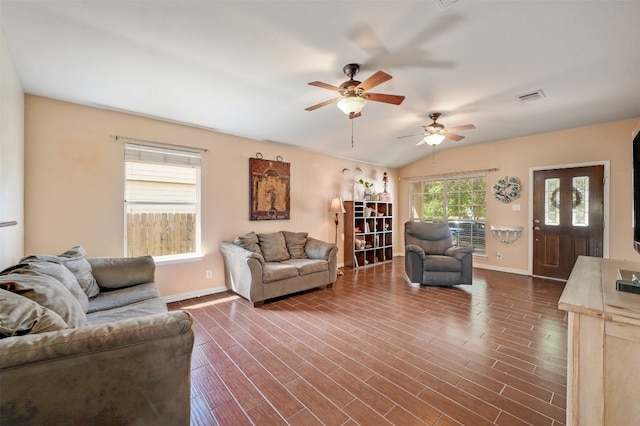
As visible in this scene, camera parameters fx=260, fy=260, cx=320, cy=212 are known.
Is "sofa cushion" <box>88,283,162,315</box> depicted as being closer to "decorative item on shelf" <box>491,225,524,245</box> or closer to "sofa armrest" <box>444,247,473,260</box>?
"sofa armrest" <box>444,247,473,260</box>

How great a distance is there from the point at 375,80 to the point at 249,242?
8.95ft

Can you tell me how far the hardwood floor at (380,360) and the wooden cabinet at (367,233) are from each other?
6.29ft

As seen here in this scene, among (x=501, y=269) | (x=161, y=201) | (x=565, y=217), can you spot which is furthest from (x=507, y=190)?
(x=161, y=201)

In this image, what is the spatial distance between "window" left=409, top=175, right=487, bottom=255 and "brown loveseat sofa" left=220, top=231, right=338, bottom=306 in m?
3.39

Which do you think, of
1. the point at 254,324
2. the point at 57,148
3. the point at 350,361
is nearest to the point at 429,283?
the point at 350,361

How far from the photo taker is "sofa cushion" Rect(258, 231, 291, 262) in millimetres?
4023

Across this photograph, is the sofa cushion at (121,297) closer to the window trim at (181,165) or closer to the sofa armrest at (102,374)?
the window trim at (181,165)

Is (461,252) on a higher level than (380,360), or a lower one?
higher

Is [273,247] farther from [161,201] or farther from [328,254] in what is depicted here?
[161,201]

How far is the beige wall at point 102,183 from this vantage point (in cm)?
267

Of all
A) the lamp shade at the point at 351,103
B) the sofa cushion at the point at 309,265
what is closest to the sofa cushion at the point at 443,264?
the sofa cushion at the point at 309,265

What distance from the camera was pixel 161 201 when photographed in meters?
3.47

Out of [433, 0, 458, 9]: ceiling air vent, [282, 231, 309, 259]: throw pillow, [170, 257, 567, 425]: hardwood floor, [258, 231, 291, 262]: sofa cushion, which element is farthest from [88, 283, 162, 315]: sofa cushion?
[433, 0, 458, 9]: ceiling air vent

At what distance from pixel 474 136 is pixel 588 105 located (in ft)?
5.30
